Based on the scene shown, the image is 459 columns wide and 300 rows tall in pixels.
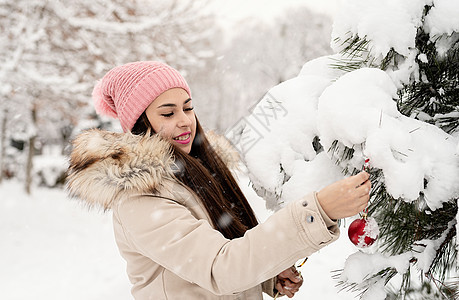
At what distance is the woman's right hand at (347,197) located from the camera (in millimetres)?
1179

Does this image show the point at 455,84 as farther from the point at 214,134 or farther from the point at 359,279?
the point at 214,134

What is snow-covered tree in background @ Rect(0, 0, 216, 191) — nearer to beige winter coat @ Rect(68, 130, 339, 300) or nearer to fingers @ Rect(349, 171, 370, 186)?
beige winter coat @ Rect(68, 130, 339, 300)

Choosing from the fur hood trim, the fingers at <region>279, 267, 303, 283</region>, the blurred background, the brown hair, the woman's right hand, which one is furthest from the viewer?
the blurred background

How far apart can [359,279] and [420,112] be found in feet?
2.34

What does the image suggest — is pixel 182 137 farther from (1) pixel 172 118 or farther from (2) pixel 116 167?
(2) pixel 116 167

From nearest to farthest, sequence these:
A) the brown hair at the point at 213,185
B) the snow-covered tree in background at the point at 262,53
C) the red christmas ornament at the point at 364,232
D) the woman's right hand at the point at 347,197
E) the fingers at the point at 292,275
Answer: the woman's right hand at the point at 347,197, the red christmas ornament at the point at 364,232, the brown hair at the point at 213,185, the fingers at the point at 292,275, the snow-covered tree in background at the point at 262,53

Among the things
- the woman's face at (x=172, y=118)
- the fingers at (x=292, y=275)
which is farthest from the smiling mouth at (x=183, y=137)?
the fingers at (x=292, y=275)

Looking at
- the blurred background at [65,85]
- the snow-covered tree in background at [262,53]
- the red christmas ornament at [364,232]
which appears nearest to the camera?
the red christmas ornament at [364,232]

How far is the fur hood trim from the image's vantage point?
1.50 meters

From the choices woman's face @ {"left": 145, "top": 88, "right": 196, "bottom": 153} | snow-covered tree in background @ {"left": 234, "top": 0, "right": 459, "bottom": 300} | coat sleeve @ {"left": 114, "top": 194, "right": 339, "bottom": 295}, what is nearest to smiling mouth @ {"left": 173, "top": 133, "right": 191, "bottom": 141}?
woman's face @ {"left": 145, "top": 88, "right": 196, "bottom": 153}

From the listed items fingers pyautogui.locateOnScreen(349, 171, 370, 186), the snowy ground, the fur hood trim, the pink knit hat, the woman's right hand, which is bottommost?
the snowy ground

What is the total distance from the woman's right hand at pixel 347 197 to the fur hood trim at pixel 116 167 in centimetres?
65

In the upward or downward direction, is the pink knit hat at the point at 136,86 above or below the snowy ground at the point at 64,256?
above

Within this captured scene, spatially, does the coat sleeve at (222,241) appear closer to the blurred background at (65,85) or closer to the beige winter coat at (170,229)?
the beige winter coat at (170,229)
